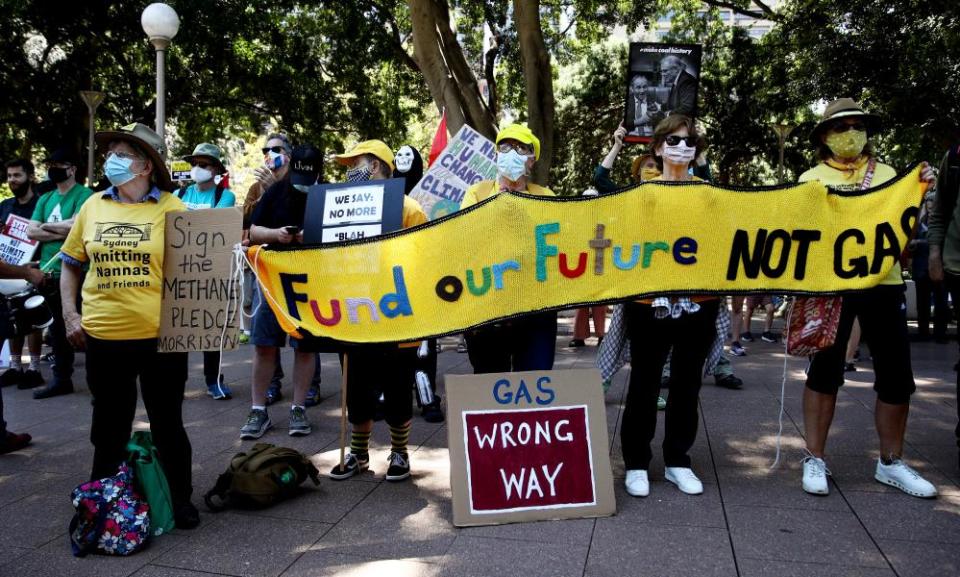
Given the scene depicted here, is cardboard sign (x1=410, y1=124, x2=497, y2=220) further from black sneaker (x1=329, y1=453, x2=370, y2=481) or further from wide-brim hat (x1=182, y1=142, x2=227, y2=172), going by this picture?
black sneaker (x1=329, y1=453, x2=370, y2=481)

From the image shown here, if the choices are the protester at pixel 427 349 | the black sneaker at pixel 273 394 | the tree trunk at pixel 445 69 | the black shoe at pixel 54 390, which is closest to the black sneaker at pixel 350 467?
the protester at pixel 427 349

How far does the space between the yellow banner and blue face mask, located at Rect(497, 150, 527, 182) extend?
0.42 meters

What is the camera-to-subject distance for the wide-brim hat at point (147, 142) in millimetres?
3646

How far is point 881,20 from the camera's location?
1270 centimetres

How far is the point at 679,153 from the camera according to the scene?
13.0 ft

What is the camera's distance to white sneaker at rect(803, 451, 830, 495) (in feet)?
13.1

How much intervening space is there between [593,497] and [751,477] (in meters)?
1.15

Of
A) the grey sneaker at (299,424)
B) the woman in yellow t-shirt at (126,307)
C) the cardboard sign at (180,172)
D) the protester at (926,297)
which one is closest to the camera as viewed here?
the woman in yellow t-shirt at (126,307)

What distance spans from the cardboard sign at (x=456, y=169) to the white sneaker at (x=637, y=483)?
346 cm

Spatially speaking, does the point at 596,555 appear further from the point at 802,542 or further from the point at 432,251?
the point at 432,251

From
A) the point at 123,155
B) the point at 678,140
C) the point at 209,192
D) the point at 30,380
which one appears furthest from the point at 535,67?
the point at 123,155

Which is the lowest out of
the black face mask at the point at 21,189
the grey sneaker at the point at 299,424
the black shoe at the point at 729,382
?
the grey sneaker at the point at 299,424

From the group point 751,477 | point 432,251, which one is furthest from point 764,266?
point 432,251

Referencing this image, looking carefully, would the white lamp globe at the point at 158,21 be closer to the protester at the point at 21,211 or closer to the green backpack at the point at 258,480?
the protester at the point at 21,211
